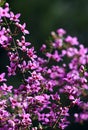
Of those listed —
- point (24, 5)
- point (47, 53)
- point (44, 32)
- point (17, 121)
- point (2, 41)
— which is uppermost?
point (24, 5)

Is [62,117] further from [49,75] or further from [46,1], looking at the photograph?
[46,1]

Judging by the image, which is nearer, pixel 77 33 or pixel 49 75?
pixel 49 75

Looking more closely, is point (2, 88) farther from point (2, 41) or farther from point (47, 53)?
point (47, 53)

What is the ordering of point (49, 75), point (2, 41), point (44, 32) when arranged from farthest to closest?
1. point (44, 32)
2. point (49, 75)
3. point (2, 41)

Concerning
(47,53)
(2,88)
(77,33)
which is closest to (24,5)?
(77,33)

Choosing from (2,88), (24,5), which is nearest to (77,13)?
(24,5)

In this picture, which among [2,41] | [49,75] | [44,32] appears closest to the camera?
[2,41]

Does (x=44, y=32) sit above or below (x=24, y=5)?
below

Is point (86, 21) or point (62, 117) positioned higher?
point (86, 21)

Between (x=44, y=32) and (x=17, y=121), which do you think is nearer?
(x=17, y=121)
